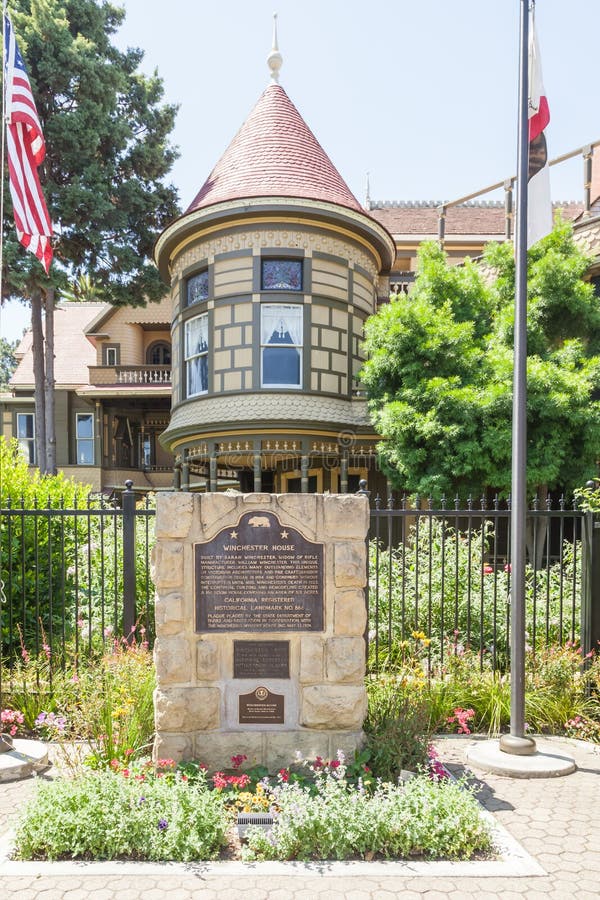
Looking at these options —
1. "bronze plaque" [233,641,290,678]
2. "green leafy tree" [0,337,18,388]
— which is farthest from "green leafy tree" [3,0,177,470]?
"green leafy tree" [0,337,18,388]

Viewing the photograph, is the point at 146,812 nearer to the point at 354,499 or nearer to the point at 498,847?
the point at 498,847

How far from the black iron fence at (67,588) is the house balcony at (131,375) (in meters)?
16.9

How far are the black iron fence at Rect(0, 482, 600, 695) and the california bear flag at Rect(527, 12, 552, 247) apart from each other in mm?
2722

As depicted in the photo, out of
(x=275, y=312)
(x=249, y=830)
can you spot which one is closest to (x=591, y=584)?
(x=249, y=830)

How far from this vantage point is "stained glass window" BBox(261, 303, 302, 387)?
632 inches

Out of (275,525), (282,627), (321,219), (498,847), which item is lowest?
(498,847)

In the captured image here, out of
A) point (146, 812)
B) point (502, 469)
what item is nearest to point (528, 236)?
point (146, 812)

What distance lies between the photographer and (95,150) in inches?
811

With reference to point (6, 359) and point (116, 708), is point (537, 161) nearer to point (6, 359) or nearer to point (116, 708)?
point (116, 708)

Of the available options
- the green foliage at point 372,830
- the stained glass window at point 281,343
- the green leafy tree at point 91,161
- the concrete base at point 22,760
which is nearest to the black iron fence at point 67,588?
the concrete base at point 22,760

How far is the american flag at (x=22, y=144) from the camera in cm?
680

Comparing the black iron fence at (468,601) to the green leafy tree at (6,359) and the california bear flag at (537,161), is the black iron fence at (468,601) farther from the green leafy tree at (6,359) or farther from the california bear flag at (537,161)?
the green leafy tree at (6,359)

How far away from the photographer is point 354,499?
17.3ft

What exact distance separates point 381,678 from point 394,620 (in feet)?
4.98
